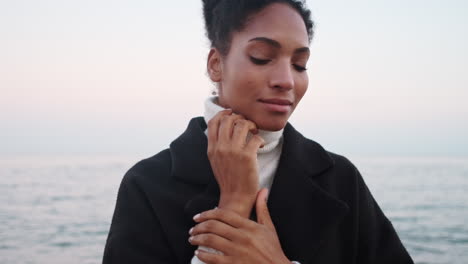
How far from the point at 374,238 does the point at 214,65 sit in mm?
1078

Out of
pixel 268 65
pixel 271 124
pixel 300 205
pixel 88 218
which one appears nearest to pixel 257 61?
pixel 268 65

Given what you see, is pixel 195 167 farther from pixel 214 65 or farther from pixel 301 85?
pixel 301 85

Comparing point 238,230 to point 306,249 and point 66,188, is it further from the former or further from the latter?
point 66,188

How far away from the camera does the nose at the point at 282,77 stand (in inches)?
78.8

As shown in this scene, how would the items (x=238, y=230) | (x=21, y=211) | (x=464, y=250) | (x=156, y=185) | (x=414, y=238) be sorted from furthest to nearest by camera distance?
(x=21, y=211), (x=414, y=238), (x=464, y=250), (x=156, y=185), (x=238, y=230)

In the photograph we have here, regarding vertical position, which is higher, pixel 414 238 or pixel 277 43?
pixel 277 43

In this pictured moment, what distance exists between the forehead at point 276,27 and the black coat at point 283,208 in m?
0.52

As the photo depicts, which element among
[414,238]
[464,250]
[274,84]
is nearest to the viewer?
[274,84]

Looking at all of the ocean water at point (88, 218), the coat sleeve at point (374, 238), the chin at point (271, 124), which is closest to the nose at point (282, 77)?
the chin at point (271, 124)

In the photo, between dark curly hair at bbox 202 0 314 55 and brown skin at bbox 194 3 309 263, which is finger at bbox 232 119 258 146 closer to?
brown skin at bbox 194 3 309 263

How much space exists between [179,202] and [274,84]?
24.8 inches

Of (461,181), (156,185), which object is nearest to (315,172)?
(156,185)

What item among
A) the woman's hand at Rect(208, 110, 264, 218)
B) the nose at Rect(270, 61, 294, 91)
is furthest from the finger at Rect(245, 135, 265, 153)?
the nose at Rect(270, 61, 294, 91)

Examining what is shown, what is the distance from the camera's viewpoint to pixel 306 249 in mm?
2094
